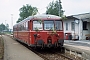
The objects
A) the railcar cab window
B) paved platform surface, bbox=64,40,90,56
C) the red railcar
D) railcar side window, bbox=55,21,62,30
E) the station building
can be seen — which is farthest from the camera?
the station building

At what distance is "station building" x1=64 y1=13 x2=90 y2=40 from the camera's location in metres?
29.1

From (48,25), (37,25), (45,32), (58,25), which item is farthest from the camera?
(58,25)

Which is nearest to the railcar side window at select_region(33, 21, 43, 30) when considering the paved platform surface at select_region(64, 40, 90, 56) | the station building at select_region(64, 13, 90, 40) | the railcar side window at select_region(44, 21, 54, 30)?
the railcar side window at select_region(44, 21, 54, 30)

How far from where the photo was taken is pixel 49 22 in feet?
56.9

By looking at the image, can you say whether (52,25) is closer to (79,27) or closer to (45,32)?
(45,32)

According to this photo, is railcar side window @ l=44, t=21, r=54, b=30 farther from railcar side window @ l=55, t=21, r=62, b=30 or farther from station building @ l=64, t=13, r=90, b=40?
station building @ l=64, t=13, r=90, b=40

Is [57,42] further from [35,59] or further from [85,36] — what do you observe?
[85,36]

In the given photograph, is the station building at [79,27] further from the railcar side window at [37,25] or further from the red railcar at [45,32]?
the railcar side window at [37,25]

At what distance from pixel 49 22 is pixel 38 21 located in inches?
34.8

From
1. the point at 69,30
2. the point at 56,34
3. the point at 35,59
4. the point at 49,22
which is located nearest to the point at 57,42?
the point at 56,34

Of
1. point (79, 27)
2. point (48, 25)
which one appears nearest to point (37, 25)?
point (48, 25)

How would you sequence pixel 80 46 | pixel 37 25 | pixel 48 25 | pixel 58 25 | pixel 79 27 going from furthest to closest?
pixel 79 27 < pixel 80 46 < pixel 58 25 < pixel 48 25 < pixel 37 25

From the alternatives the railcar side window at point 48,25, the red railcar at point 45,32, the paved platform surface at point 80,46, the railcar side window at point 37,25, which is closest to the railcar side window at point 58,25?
the red railcar at point 45,32

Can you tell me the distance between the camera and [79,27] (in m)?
29.4
